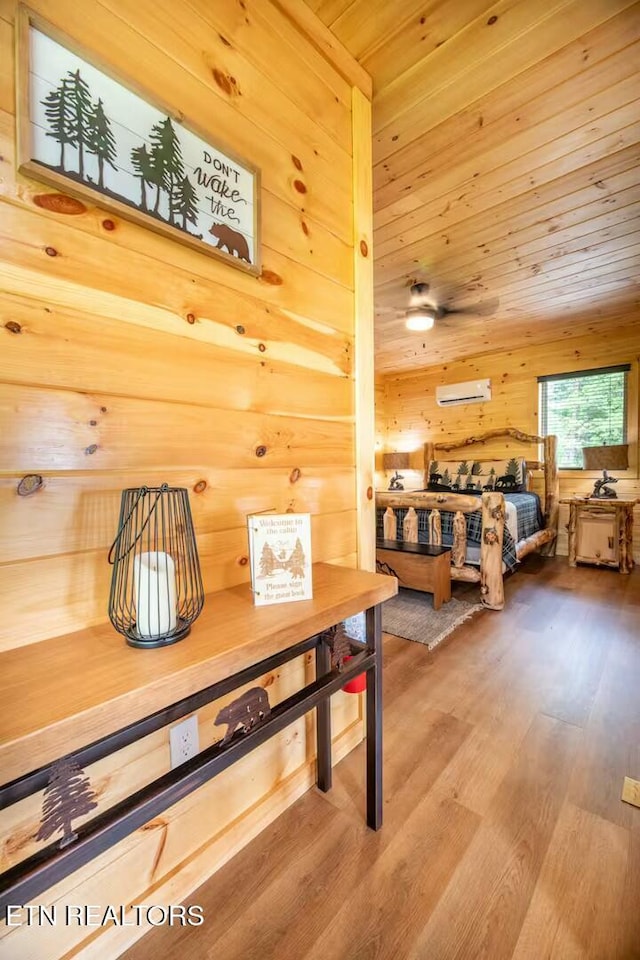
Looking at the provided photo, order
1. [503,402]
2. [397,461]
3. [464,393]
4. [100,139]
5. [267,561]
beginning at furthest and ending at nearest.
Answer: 1. [397,461]
2. [464,393]
3. [503,402]
4. [267,561]
5. [100,139]

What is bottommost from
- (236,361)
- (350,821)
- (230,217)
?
(350,821)

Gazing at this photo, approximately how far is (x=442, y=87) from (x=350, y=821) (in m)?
2.61

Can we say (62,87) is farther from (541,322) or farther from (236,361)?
(541,322)

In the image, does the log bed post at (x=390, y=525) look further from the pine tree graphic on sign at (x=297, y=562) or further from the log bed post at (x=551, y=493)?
the pine tree graphic on sign at (x=297, y=562)

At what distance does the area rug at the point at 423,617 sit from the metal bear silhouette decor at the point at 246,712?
1.72m

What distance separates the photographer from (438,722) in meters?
1.65

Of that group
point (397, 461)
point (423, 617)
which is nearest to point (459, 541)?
point (423, 617)

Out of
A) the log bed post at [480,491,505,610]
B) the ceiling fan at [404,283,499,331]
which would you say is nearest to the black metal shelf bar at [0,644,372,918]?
the log bed post at [480,491,505,610]

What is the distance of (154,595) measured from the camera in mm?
723

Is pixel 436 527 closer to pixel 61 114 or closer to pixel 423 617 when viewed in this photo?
pixel 423 617

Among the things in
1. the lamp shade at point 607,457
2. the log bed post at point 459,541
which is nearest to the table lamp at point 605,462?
the lamp shade at point 607,457

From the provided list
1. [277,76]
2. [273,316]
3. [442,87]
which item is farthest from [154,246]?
[442,87]

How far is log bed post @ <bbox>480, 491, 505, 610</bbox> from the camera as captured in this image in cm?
284

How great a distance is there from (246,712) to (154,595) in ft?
→ 1.02
